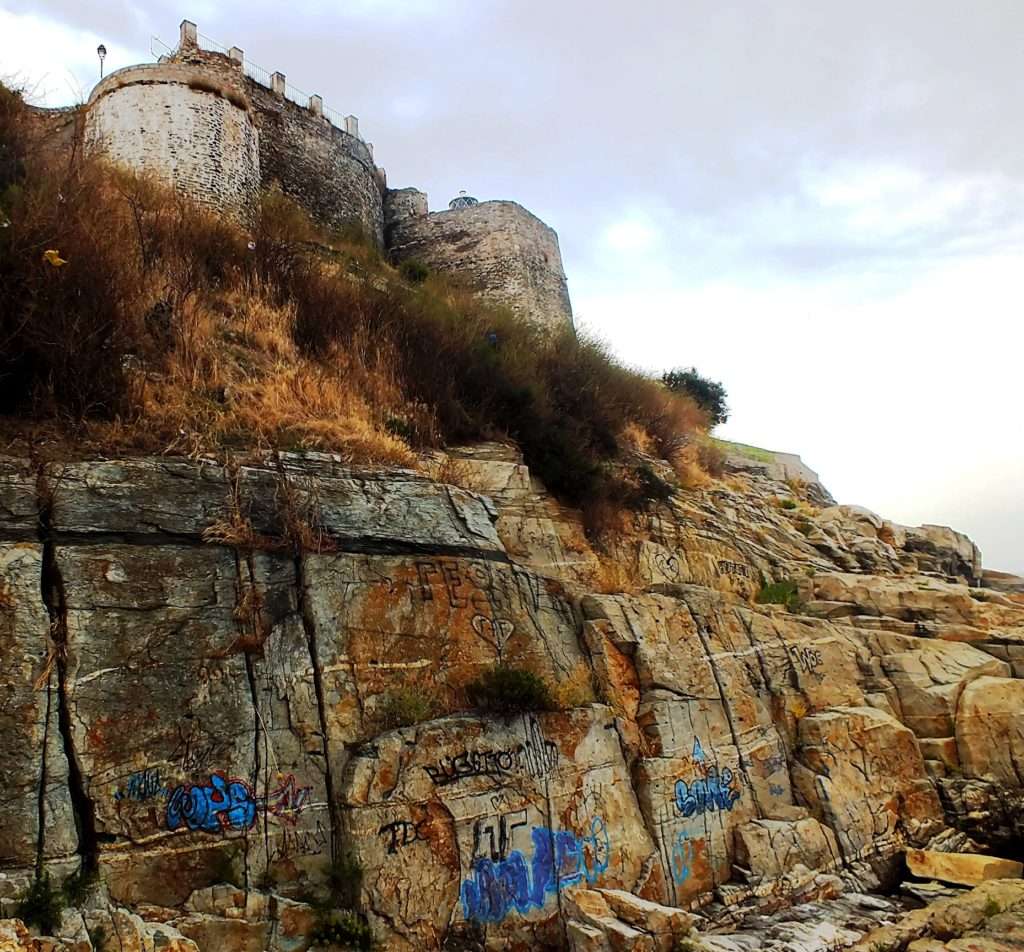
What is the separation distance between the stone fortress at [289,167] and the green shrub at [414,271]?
1.46m

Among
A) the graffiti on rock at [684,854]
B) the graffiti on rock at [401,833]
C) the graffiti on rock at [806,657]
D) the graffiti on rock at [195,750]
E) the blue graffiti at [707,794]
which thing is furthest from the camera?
the graffiti on rock at [806,657]

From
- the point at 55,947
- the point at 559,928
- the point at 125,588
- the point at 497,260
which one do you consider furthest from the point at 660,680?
the point at 497,260

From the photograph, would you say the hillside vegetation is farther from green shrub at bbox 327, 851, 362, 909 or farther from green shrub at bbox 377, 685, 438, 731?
green shrub at bbox 327, 851, 362, 909

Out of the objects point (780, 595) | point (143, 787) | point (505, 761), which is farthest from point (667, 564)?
point (143, 787)

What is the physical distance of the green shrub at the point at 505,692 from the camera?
7125 mm

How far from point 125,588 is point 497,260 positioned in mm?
19305

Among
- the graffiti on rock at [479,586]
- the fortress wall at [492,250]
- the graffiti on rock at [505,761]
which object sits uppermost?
the fortress wall at [492,250]

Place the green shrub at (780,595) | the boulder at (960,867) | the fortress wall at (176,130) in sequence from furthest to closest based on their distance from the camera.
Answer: the fortress wall at (176,130) → the green shrub at (780,595) → the boulder at (960,867)

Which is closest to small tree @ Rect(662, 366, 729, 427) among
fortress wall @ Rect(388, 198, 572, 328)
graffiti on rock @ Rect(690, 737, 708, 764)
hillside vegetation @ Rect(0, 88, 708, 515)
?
fortress wall @ Rect(388, 198, 572, 328)

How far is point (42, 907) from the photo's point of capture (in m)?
4.75

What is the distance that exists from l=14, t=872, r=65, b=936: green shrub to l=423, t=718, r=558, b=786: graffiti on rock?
2607 millimetres

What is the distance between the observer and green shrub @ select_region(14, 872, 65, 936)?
4676 mm

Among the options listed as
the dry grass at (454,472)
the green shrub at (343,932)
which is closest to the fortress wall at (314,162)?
the dry grass at (454,472)

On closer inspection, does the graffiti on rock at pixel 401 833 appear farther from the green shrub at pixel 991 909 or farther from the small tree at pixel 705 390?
the small tree at pixel 705 390
